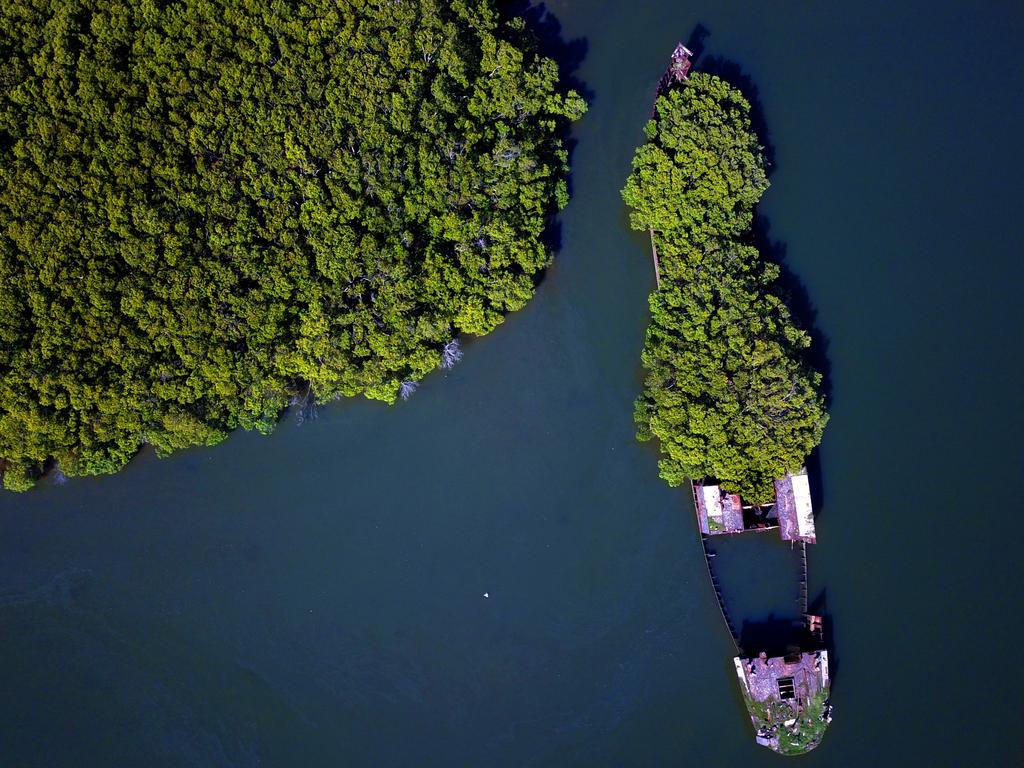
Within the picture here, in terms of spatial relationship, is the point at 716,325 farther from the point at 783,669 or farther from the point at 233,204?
the point at 233,204

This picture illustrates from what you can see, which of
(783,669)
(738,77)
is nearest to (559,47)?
(738,77)

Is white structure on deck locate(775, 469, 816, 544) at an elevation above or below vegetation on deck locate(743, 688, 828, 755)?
above

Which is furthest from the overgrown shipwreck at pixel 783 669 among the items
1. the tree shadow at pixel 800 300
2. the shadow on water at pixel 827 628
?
the tree shadow at pixel 800 300

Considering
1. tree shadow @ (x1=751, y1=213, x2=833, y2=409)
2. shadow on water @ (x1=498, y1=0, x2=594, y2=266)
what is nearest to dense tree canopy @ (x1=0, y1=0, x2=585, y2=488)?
shadow on water @ (x1=498, y1=0, x2=594, y2=266)

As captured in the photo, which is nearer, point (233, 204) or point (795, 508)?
point (233, 204)

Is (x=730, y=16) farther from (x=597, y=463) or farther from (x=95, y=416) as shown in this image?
(x=95, y=416)

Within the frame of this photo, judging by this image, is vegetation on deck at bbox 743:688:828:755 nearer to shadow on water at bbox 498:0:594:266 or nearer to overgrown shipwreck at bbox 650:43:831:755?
overgrown shipwreck at bbox 650:43:831:755

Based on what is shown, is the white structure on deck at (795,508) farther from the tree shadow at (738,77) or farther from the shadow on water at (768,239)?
the tree shadow at (738,77)
